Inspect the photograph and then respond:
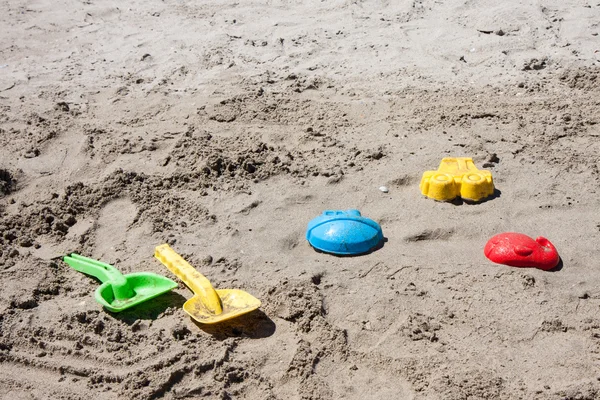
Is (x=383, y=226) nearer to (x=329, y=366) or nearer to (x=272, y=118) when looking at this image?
(x=329, y=366)

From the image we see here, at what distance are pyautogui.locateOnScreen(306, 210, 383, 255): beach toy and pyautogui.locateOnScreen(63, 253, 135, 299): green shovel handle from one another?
2.69ft

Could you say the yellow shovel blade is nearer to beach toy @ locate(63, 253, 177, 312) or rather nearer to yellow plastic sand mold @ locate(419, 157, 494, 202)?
beach toy @ locate(63, 253, 177, 312)

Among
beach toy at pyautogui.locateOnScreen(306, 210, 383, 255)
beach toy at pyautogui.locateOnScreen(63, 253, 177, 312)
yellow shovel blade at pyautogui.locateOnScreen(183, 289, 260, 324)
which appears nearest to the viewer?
yellow shovel blade at pyautogui.locateOnScreen(183, 289, 260, 324)

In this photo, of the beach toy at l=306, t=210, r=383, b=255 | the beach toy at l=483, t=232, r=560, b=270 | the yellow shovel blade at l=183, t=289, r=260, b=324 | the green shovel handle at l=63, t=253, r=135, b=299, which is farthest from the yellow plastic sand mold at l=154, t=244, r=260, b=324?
the beach toy at l=483, t=232, r=560, b=270

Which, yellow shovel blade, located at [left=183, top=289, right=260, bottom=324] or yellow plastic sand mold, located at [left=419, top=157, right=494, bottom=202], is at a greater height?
yellow plastic sand mold, located at [left=419, top=157, right=494, bottom=202]

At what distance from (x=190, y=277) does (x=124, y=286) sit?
27 cm

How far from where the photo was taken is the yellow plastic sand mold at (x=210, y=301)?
8.34ft

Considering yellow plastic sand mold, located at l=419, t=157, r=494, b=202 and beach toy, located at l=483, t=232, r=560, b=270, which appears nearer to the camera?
beach toy, located at l=483, t=232, r=560, b=270

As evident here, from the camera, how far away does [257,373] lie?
93.0 inches

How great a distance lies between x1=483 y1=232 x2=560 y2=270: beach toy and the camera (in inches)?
110

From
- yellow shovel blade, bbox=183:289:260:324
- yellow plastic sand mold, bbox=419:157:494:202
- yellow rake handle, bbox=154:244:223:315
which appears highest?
yellow plastic sand mold, bbox=419:157:494:202

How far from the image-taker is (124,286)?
271 centimetres

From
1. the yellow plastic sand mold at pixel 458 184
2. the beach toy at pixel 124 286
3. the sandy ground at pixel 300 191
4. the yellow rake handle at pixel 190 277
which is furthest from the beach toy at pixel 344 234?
the beach toy at pixel 124 286

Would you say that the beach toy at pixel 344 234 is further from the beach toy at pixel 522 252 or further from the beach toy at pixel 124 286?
the beach toy at pixel 124 286
